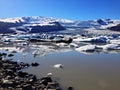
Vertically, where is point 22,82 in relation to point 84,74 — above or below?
above

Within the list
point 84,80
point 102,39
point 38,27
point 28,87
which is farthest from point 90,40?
point 38,27

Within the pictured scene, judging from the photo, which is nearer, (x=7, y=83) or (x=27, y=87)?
(x=27, y=87)

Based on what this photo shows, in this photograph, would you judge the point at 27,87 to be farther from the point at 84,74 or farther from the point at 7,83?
the point at 84,74

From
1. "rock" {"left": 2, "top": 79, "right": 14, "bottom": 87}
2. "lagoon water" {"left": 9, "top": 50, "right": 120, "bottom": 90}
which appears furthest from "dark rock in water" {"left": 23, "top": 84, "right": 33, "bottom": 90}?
"lagoon water" {"left": 9, "top": 50, "right": 120, "bottom": 90}

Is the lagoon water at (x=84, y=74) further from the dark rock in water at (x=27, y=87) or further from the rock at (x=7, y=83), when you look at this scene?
the rock at (x=7, y=83)

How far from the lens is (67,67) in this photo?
14.7 m

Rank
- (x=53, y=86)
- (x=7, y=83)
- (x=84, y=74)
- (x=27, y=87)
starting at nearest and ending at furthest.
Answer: (x=27, y=87), (x=7, y=83), (x=53, y=86), (x=84, y=74)

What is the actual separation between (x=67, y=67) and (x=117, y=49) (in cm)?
1109

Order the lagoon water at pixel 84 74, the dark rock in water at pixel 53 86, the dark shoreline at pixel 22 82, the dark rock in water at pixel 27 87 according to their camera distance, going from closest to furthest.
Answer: the dark rock in water at pixel 27 87, the dark shoreline at pixel 22 82, the dark rock in water at pixel 53 86, the lagoon water at pixel 84 74

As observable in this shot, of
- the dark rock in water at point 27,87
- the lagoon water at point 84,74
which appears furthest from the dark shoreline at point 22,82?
the lagoon water at point 84,74

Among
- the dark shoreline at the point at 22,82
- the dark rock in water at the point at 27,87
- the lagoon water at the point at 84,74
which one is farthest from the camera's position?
the lagoon water at the point at 84,74

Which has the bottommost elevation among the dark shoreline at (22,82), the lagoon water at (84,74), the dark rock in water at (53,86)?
the lagoon water at (84,74)

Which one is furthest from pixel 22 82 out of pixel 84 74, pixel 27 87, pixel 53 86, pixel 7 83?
pixel 84 74

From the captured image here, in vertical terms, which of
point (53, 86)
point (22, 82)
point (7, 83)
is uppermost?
point (7, 83)
